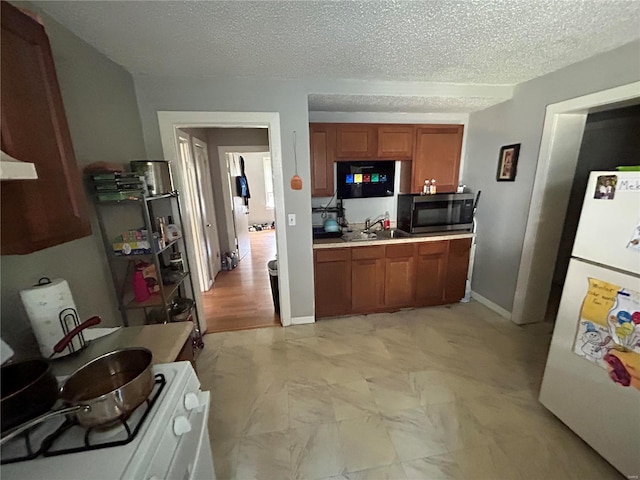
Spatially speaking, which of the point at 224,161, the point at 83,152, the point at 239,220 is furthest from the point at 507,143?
the point at 239,220

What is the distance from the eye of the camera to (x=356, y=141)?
2826 millimetres

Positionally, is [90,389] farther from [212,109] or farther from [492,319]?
[492,319]

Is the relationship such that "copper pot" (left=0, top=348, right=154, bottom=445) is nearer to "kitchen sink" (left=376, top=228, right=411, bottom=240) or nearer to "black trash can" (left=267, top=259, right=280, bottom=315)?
"black trash can" (left=267, top=259, right=280, bottom=315)

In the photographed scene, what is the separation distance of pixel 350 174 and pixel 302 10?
1811 millimetres

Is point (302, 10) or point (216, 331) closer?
point (302, 10)

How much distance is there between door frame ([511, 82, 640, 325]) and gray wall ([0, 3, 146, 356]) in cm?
346

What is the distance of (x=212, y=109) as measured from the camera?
2193 millimetres

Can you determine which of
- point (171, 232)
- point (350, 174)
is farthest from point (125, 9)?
point (350, 174)

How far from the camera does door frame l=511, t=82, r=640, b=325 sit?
2219 mm

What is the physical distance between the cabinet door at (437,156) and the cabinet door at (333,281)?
4.16ft

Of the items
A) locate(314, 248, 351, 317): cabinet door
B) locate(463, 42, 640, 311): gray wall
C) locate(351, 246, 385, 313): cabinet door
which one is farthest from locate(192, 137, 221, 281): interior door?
locate(463, 42, 640, 311): gray wall

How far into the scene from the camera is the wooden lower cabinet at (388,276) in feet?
8.99

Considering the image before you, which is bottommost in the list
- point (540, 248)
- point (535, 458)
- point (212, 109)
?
point (535, 458)

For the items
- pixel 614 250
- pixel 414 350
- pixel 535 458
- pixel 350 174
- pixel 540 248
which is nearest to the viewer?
pixel 614 250
